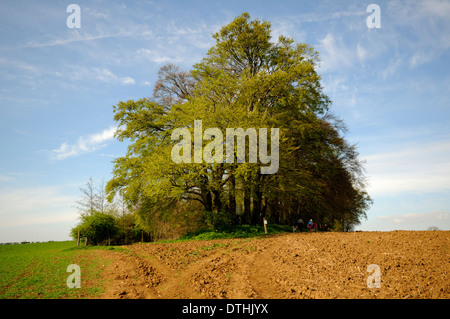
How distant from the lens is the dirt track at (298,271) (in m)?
7.79

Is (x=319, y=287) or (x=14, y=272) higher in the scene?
(x=319, y=287)

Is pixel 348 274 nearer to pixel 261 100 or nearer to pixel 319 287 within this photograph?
pixel 319 287

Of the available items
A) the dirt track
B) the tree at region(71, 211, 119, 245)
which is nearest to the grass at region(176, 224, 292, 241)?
the dirt track

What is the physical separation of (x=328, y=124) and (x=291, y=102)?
465 inches

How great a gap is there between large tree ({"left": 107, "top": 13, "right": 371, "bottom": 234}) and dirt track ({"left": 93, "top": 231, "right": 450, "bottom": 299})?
281 inches

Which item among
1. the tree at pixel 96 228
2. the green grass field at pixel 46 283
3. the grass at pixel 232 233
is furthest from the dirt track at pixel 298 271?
the tree at pixel 96 228

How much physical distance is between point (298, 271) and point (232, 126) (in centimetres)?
1205

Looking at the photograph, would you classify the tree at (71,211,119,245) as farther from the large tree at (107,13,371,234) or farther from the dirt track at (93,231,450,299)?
the dirt track at (93,231,450,299)

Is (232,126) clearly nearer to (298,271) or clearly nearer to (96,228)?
(298,271)

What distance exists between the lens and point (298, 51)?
995 inches

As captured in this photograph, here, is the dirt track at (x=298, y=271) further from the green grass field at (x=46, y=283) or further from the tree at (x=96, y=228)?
the tree at (x=96, y=228)

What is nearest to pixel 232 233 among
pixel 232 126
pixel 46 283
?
pixel 232 126

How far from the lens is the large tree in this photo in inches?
790
